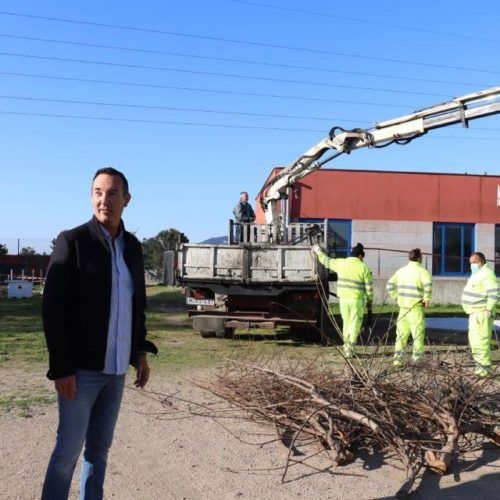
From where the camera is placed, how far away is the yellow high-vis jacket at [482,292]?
8.32 m

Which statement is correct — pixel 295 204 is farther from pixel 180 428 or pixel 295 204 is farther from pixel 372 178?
pixel 180 428

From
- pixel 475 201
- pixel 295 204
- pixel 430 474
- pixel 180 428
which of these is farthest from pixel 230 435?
pixel 475 201

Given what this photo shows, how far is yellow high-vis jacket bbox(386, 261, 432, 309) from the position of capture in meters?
8.82

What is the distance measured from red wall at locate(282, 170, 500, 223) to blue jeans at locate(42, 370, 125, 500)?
20.0 meters

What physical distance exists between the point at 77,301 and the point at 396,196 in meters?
22.1

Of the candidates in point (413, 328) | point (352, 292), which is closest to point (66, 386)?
point (413, 328)

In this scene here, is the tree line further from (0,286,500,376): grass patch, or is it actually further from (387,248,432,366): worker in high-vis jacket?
(387,248,432,366): worker in high-vis jacket

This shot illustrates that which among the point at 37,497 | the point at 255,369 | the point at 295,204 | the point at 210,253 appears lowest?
the point at 37,497

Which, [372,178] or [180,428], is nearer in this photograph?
[180,428]

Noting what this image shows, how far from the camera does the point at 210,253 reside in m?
11.0

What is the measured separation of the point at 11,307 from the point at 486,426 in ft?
54.0

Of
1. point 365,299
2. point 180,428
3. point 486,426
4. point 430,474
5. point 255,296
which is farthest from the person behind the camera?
point 255,296

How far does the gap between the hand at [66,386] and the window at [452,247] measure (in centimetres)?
2280

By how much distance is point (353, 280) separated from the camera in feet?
30.1
